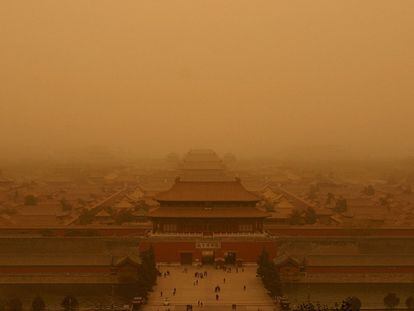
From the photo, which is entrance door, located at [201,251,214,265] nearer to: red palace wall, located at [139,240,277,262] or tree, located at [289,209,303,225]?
red palace wall, located at [139,240,277,262]

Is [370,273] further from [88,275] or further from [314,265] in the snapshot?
[88,275]

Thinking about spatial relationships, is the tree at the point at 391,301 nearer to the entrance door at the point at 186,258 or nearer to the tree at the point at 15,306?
the entrance door at the point at 186,258

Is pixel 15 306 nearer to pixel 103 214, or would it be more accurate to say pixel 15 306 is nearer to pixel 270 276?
pixel 270 276

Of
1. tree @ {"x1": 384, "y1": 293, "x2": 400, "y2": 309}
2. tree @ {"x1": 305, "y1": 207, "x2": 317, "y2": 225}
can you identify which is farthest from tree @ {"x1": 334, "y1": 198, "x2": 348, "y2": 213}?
tree @ {"x1": 384, "y1": 293, "x2": 400, "y2": 309}

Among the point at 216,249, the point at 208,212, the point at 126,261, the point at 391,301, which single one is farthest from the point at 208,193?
the point at 391,301

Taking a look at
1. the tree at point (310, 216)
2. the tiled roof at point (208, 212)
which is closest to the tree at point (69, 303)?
the tiled roof at point (208, 212)
